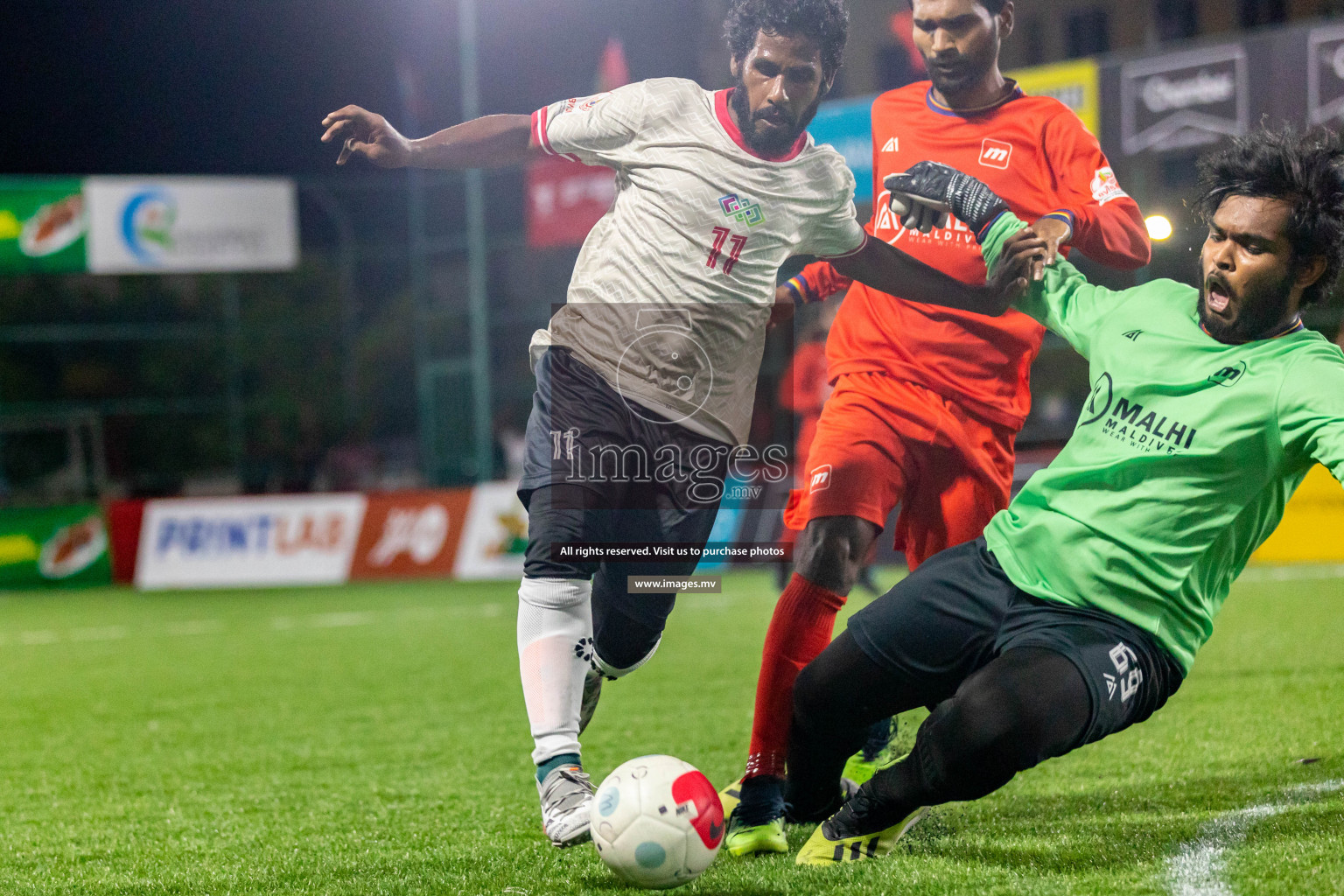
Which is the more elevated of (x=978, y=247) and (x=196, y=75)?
(x=978, y=247)

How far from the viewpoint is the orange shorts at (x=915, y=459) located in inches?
139

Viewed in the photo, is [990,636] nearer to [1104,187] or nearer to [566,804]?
[566,804]

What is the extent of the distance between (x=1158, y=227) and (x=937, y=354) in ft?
2.32

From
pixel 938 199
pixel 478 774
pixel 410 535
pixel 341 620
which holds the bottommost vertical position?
pixel 410 535

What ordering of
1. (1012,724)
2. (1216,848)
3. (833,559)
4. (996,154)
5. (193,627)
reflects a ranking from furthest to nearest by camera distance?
1. (193,627)
2. (996,154)
3. (833,559)
4. (1216,848)
5. (1012,724)

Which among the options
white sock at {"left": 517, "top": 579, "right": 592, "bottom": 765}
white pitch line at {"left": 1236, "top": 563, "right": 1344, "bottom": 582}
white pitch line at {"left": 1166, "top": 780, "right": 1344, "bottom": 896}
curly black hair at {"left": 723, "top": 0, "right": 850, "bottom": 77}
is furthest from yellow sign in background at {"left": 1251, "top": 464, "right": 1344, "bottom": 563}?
white sock at {"left": 517, "top": 579, "right": 592, "bottom": 765}

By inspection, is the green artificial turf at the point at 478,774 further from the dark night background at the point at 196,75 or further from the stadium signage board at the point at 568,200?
the dark night background at the point at 196,75

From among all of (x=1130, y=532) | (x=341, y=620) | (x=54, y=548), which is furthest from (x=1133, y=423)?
(x=54, y=548)

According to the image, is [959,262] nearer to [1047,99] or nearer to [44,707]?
[1047,99]

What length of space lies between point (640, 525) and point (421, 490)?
971 centimetres

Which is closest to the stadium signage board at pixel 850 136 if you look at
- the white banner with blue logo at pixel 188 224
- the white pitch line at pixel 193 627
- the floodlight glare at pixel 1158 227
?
the floodlight glare at pixel 1158 227

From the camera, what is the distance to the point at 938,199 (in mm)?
3619

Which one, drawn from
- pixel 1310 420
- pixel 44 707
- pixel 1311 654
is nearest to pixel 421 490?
pixel 44 707

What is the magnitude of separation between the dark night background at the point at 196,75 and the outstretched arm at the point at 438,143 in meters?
14.4
